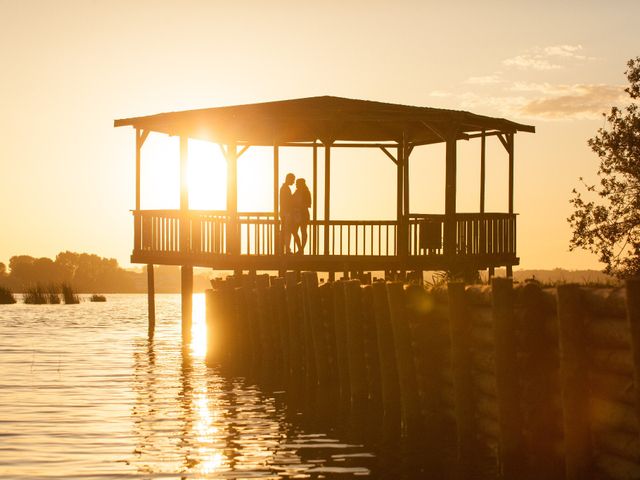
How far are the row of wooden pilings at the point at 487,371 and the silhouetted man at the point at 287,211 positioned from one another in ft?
26.6

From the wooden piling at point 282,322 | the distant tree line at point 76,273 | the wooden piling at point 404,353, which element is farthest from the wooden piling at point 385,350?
the distant tree line at point 76,273

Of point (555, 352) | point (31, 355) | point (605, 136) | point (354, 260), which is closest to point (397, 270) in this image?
point (354, 260)

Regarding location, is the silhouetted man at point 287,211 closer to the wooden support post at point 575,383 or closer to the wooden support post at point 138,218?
the wooden support post at point 138,218

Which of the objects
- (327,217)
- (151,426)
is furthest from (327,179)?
(151,426)

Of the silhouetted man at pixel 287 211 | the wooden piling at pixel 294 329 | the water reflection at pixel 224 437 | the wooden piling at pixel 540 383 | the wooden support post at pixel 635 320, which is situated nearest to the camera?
the wooden support post at pixel 635 320

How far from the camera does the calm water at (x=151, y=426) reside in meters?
13.9

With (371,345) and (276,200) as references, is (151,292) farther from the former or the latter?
(371,345)

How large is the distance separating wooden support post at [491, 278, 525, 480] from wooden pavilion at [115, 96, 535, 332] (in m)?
18.4

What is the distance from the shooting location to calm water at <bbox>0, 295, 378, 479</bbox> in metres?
13.9

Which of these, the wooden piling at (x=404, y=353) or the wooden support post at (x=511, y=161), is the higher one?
the wooden support post at (x=511, y=161)

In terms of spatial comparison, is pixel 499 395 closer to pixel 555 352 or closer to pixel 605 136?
pixel 555 352

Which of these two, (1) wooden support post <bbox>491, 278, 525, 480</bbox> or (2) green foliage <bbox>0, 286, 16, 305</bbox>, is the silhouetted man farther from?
(2) green foliage <bbox>0, 286, 16, 305</bbox>

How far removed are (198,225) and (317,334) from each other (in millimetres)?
11607

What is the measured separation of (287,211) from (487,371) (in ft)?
57.0
